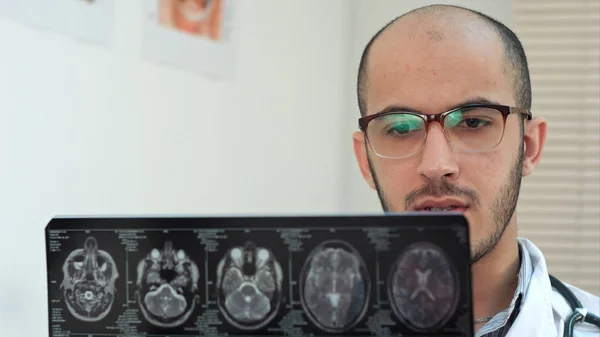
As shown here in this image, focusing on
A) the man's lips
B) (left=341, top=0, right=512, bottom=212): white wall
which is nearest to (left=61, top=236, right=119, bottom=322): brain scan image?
the man's lips

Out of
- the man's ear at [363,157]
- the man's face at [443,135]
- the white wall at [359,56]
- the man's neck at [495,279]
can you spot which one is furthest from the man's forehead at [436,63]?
the white wall at [359,56]

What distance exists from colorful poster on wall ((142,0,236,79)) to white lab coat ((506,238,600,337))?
83 centimetres

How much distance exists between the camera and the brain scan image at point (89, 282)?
0.80 meters

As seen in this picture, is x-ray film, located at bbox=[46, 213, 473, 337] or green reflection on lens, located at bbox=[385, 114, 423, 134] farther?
green reflection on lens, located at bbox=[385, 114, 423, 134]

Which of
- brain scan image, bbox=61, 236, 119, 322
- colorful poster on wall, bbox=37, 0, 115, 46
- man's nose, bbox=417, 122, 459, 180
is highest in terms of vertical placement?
colorful poster on wall, bbox=37, 0, 115, 46

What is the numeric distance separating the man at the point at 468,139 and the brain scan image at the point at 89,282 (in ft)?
1.72

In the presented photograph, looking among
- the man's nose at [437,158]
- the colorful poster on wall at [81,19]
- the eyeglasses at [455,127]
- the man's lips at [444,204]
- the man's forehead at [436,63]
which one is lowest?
the man's lips at [444,204]

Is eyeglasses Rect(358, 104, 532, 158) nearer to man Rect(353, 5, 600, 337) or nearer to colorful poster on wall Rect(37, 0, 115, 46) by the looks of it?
man Rect(353, 5, 600, 337)

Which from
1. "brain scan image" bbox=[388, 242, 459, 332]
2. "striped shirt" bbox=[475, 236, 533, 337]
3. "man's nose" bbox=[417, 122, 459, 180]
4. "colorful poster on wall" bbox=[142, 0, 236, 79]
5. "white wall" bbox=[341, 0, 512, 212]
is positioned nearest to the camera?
"brain scan image" bbox=[388, 242, 459, 332]

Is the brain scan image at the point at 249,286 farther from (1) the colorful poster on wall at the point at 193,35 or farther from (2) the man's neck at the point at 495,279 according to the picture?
(1) the colorful poster on wall at the point at 193,35

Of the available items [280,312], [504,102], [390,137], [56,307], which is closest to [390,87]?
[390,137]

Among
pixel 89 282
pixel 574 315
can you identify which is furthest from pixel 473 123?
pixel 89 282

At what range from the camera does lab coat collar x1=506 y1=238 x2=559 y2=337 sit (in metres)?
1.15

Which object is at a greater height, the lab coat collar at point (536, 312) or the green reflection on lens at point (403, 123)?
the green reflection on lens at point (403, 123)
